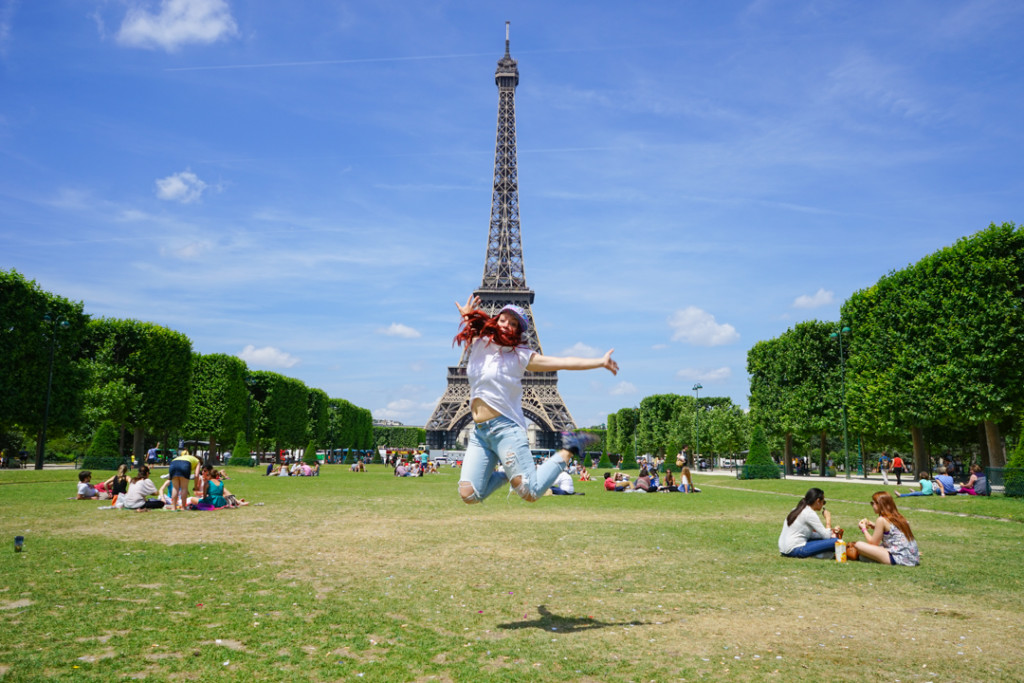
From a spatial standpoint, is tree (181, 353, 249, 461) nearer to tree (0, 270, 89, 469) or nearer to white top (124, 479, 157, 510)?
tree (0, 270, 89, 469)

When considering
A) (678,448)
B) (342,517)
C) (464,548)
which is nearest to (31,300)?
(342,517)

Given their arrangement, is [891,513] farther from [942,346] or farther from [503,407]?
[942,346]

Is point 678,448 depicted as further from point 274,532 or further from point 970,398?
point 274,532

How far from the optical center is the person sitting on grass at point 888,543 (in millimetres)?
10023

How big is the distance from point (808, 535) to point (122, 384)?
41.2 m

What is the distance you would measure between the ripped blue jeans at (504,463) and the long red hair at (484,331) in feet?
2.41

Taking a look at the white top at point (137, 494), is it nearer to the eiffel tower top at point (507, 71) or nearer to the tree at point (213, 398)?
the tree at point (213, 398)

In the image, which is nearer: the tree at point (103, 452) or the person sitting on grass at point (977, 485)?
the person sitting on grass at point (977, 485)

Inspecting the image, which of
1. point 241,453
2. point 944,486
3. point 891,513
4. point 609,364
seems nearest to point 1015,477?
point 944,486

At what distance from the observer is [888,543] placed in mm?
10203

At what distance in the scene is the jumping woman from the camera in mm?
6770

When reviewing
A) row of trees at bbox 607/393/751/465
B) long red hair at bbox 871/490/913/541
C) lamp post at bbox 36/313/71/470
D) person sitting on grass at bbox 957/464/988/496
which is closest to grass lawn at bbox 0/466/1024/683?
long red hair at bbox 871/490/913/541

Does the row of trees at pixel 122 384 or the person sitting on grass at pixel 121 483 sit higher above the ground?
the row of trees at pixel 122 384

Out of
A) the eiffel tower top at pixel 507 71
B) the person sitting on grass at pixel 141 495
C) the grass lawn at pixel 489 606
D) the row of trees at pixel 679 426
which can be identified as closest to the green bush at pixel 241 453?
the row of trees at pixel 679 426
